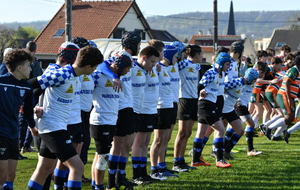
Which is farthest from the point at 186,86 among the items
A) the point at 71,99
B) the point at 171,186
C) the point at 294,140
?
the point at 294,140

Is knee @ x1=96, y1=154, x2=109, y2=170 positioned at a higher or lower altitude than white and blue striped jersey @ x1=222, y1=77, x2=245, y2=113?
lower

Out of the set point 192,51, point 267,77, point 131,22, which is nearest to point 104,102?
point 192,51

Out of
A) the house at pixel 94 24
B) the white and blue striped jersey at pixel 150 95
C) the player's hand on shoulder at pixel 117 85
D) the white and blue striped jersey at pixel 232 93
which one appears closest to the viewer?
the player's hand on shoulder at pixel 117 85

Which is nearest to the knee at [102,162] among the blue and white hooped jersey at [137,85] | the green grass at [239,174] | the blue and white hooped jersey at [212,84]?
the green grass at [239,174]

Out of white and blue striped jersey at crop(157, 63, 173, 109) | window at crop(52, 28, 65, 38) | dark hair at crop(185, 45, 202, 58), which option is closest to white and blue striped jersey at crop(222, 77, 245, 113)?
dark hair at crop(185, 45, 202, 58)

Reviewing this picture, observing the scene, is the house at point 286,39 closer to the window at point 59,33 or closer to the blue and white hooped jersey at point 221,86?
the window at point 59,33

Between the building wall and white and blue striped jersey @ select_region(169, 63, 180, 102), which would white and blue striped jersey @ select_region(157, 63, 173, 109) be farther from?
the building wall

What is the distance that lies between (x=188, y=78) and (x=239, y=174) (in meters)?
1.93

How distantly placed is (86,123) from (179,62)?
106 inches

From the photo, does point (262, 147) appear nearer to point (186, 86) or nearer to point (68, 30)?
point (186, 86)

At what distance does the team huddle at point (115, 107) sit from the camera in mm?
5770

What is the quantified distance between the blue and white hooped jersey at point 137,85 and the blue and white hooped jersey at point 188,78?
5.55ft

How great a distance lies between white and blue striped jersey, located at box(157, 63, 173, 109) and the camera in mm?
8453

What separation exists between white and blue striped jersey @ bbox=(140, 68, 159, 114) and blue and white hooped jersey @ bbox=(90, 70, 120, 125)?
3.36 ft
